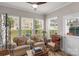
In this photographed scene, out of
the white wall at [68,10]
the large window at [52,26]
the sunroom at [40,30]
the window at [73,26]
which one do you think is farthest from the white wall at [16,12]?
the window at [73,26]

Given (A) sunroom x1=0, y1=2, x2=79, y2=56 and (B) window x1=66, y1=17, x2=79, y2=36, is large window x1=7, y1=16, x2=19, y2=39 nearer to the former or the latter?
(A) sunroom x1=0, y1=2, x2=79, y2=56

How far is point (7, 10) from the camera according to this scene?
1.79m

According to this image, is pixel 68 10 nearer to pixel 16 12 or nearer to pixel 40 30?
pixel 40 30

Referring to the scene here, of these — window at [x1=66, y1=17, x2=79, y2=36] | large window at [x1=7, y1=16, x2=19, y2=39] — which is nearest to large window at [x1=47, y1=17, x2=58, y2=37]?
window at [x1=66, y1=17, x2=79, y2=36]

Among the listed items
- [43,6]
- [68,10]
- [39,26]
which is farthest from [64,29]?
[43,6]

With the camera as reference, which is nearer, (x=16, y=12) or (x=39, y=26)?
(x=16, y=12)

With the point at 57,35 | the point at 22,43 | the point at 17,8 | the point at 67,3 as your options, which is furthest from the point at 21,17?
the point at 67,3

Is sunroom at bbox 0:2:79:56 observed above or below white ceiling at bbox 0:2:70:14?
below

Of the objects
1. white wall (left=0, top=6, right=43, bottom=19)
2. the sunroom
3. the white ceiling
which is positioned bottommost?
the sunroom

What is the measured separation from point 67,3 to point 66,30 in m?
0.46

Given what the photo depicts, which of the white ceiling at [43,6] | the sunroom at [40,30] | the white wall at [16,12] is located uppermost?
the white ceiling at [43,6]

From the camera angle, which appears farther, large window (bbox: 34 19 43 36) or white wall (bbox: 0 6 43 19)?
large window (bbox: 34 19 43 36)

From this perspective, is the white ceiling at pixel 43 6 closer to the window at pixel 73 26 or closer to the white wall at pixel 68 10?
the white wall at pixel 68 10

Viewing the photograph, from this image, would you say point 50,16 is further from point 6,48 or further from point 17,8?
point 6,48
